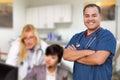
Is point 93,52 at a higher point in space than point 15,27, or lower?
lower

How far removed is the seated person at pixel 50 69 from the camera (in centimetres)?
228

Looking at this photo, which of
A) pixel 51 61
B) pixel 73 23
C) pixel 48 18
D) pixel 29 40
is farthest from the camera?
pixel 48 18

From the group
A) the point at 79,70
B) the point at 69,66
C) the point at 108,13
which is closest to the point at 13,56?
the point at 69,66

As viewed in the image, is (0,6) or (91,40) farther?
(0,6)

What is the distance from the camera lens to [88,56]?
1.79 meters

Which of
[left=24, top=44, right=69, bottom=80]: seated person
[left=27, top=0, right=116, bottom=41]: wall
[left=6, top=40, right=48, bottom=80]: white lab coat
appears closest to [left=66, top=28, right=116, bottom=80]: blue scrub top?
[left=24, top=44, right=69, bottom=80]: seated person

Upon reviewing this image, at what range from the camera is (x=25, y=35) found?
2.44m

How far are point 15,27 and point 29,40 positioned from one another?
4.36 m

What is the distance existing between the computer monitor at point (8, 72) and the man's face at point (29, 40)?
151 cm

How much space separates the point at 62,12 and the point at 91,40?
4.57 meters

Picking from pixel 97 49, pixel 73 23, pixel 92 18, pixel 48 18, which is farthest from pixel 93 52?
pixel 48 18

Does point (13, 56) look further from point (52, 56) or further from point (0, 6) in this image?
point (0, 6)

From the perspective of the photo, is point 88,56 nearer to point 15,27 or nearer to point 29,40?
point 29,40

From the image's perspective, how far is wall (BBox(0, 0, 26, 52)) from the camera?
20.7 ft
